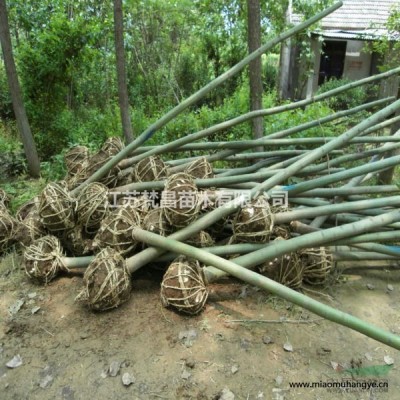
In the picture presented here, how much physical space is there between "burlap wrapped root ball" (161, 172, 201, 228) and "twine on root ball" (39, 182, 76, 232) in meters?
0.97

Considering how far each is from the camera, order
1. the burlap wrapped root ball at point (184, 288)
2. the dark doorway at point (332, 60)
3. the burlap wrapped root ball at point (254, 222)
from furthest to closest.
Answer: the dark doorway at point (332, 60) < the burlap wrapped root ball at point (254, 222) < the burlap wrapped root ball at point (184, 288)

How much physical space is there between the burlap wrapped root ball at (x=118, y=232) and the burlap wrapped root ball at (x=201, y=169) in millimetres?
871

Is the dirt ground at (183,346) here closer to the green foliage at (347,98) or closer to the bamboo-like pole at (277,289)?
the bamboo-like pole at (277,289)

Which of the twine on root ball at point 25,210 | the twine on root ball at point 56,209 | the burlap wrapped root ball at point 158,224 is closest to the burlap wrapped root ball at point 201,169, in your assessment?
the burlap wrapped root ball at point 158,224

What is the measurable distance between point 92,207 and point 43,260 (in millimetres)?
633

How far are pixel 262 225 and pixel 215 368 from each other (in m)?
1.17

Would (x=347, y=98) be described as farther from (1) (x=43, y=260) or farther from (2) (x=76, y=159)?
(1) (x=43, y=260)

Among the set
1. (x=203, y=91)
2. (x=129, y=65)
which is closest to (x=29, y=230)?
(x=203, y=91)

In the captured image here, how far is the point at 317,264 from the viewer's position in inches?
134

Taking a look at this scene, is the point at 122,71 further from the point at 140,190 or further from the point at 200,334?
the point at 200,334

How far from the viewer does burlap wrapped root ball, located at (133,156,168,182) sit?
12.9ft

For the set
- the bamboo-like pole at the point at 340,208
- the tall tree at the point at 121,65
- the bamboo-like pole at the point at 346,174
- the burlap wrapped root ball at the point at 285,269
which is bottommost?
the burlap wrapped root ball at the point at 285,269

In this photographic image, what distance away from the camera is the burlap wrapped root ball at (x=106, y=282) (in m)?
2.96

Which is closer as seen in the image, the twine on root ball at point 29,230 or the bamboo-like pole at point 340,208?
the bamboo-like pole at point 340,208
